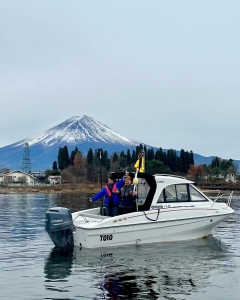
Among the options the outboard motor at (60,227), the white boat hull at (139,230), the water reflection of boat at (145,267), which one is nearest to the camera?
the water reflection of boat at (145,267)

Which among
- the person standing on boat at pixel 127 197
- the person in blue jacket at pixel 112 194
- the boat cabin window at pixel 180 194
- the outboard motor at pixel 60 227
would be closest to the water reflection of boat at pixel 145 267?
the outboard motor at pixel 60 227

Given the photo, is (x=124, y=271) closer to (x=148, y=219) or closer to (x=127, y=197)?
(x=148, y=219)

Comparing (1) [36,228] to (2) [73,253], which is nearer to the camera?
(2) [73,253]

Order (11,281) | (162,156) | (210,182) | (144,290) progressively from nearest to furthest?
(144,290), (11,281), (210,182), (162,156)

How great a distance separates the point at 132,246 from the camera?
18.2 m

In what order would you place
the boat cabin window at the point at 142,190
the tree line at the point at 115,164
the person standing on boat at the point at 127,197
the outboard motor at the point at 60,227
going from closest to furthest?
the outboard motor at the point at 60,227 → the person standing on boat at the point at 127,197 → the boat cabin window at the point at 142,190 → the tree line at the point at 115,164

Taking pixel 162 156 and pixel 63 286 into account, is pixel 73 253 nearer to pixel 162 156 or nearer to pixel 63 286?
pixel 63 286

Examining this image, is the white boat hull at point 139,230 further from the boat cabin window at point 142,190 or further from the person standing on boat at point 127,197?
the boat cabin window at point 142,190

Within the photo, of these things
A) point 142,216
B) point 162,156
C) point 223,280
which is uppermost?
point 162,156

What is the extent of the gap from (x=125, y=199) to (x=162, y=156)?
122 meters

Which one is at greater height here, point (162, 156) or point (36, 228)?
point (162, 156)

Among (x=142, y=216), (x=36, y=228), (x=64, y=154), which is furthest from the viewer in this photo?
(x=64, y=154)

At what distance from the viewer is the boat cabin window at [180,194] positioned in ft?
64.4

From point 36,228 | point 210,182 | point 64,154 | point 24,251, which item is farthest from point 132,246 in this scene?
point 64,154
